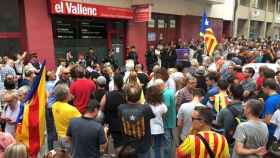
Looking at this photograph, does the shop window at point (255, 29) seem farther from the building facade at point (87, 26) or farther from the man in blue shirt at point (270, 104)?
the man in blue shirt at point (270, 104)

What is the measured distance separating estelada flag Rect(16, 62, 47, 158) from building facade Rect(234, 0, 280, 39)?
2988 cm

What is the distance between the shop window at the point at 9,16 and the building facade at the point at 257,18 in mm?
24659

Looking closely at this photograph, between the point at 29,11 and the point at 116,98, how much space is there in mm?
A: 8134

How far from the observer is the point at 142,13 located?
55.0 feet

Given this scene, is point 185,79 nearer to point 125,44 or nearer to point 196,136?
point 196,136

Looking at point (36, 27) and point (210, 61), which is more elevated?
point (36, 27)

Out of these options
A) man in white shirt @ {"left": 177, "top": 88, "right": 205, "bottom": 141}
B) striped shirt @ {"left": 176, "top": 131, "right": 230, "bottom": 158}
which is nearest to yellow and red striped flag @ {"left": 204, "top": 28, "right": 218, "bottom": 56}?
man in white shirt @ {"left": 177, "top": 88, "right": 205, "bottom": 141}

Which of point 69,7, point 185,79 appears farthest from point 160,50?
point 185,79

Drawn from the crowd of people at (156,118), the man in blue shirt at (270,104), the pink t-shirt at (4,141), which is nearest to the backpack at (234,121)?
the crowd of people at (156,118)

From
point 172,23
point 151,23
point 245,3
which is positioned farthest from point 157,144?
point 245,3

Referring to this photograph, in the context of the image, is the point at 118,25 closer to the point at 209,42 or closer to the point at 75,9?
the point at 75,9

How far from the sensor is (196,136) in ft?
10.1

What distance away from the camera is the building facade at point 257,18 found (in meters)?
34.8

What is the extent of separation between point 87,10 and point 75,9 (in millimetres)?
727
